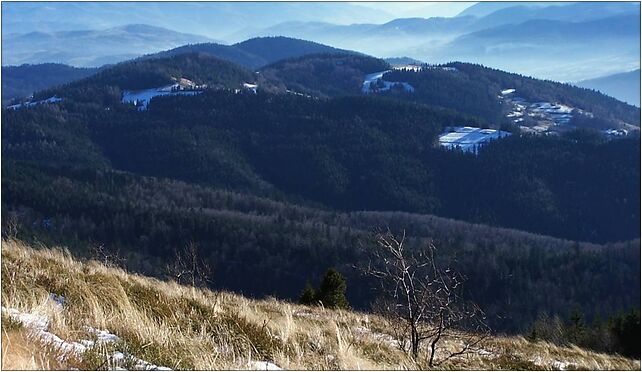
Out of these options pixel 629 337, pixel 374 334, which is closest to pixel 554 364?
pixel 374 334

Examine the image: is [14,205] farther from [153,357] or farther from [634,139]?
[634,139]

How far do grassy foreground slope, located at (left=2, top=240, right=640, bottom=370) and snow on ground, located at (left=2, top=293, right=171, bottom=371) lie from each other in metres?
0.01

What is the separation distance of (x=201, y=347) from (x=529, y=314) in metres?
89.3

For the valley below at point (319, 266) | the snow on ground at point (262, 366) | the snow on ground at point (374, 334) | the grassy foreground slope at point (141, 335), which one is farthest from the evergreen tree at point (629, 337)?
the snow on ground at point (262, 366)

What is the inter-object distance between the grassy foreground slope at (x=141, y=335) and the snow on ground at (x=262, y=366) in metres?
0.01

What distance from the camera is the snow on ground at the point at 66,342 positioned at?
6.21m

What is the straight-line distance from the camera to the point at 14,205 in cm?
11731

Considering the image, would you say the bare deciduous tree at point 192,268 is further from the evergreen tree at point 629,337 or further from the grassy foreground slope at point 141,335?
the evergreen tree at point 629,337

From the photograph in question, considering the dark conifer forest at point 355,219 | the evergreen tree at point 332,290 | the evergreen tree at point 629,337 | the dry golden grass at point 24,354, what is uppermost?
the dry golden grass at point 24,354

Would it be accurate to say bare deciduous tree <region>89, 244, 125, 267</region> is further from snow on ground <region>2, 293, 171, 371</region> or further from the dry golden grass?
the dry golden grass

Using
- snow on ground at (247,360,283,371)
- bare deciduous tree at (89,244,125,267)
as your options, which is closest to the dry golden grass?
snow on ground at (247,360,283,371)

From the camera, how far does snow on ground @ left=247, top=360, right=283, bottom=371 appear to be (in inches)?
267

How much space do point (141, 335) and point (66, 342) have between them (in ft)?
2.78

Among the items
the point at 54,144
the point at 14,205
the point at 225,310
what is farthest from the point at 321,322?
the point at 54,144
